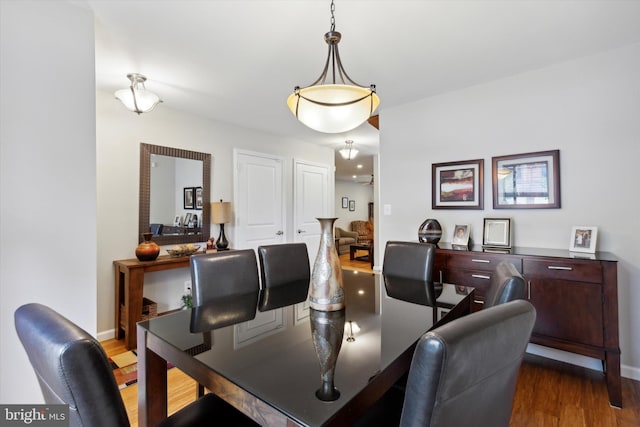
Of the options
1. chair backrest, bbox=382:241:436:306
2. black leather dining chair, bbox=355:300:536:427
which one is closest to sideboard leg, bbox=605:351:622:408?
chair backrest, bbox=382:241:436:306

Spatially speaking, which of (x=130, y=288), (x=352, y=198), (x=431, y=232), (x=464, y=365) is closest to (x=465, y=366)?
(x=464, y=365)

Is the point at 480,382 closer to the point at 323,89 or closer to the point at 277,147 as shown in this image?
the point at 323,89

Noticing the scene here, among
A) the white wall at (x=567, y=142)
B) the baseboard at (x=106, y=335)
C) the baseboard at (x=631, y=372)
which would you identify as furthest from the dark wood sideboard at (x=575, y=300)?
the baseboard at (x=106, y=335)

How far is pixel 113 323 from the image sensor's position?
2.91 m

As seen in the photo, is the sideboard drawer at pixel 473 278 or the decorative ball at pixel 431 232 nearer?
the sideboard drawer at pixel 473 278

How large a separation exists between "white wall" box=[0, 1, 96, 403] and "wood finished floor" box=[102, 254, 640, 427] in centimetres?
69

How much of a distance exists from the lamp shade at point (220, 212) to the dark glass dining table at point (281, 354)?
→ 2.18m

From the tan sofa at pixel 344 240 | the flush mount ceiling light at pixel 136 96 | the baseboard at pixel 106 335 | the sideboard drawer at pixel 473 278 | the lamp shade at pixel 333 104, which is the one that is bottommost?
the baseboard at pixel 106 335

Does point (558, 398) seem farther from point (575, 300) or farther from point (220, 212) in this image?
point (220, 212)

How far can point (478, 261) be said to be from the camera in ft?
7.80

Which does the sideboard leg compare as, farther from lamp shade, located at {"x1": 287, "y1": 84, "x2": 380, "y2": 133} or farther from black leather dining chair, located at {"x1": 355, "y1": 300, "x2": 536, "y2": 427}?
lamp shade, located at {"x1": 287, "y1": 84, "x2": 380, "y2": 133}

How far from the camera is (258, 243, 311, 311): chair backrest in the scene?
1.71 meters

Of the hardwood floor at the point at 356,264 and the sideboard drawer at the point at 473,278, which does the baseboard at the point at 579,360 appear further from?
the hardwood floor at the point at 356,264

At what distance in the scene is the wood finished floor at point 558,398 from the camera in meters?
1.69
